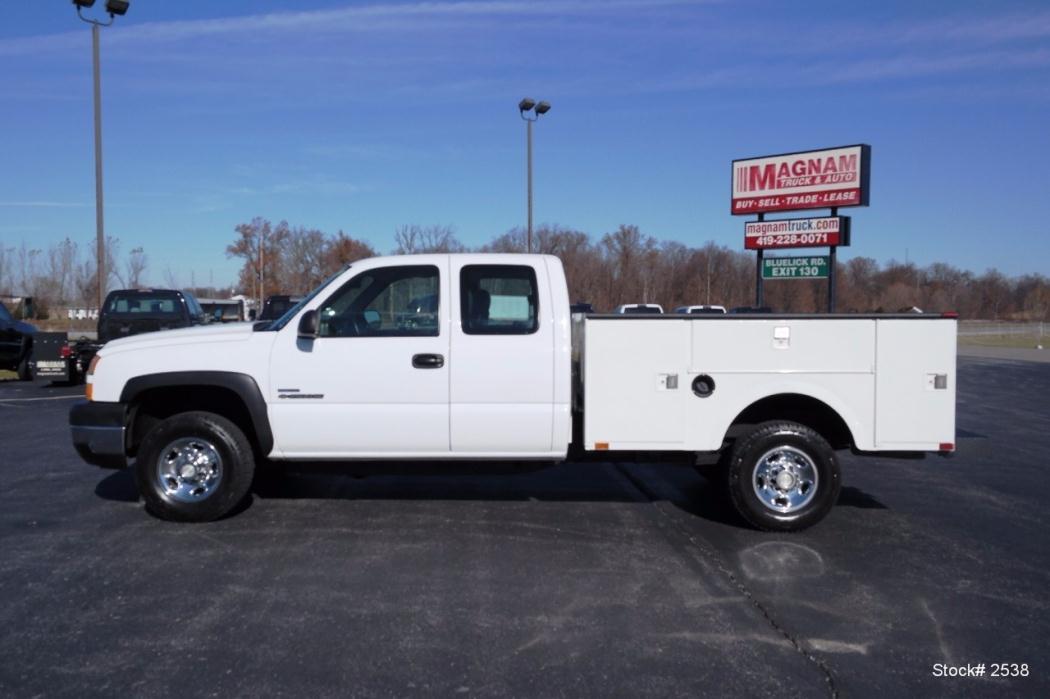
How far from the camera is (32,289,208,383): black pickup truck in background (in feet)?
51.0

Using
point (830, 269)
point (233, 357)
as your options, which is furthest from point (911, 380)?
point (830, 269)

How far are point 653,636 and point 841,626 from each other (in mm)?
1070

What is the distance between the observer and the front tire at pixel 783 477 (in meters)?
6.59

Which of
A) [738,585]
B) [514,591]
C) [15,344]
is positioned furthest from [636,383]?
[15,344]

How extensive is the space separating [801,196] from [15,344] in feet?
68.4

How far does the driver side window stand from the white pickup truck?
0.02m

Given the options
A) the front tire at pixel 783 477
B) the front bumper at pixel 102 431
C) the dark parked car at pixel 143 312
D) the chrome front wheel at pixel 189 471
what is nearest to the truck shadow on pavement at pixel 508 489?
the front tire at pixel 783 477

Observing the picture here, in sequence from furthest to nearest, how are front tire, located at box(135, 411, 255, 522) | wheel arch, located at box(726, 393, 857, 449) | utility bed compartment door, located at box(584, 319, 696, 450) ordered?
wheel arch, located at box(726, 393, 857, 449), front tire, located at box(135, 411, 255, 522), utility bed compartment door, located at box(584, 319, 696, 450)

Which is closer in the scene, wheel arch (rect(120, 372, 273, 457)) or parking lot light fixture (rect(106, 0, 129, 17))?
wheel arch (rect(120, 372, 273, 457))

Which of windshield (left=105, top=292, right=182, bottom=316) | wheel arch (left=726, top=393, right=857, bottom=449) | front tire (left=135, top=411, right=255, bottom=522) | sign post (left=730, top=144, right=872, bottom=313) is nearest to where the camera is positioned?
front tire (left=135, top=411, right=255, bottom=522)

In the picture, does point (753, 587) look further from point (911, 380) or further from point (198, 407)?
point (198, 407)

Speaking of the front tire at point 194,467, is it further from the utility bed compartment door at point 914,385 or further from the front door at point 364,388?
the utility bed compartment door at point 914,385

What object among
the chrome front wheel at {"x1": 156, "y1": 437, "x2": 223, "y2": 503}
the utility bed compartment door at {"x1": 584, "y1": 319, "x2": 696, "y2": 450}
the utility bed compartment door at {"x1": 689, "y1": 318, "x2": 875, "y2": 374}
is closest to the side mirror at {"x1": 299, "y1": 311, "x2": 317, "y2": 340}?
the chrome front wheel at {"x1": 156, "y1": 437, "x2": 223, "y2": 503}

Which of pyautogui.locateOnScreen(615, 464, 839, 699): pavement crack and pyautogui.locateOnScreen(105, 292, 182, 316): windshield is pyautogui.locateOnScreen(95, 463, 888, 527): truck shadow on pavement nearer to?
pyautogui.locateOnScreen(615, 464, 839, 699): pavement crack
